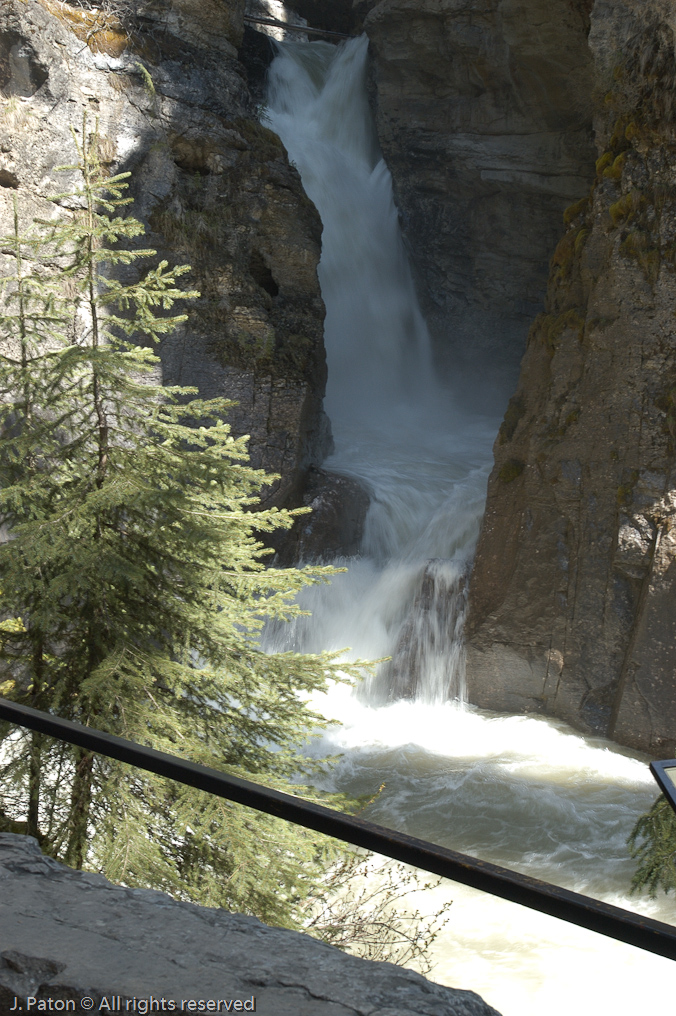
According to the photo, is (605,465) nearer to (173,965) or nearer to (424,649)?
(424,649)

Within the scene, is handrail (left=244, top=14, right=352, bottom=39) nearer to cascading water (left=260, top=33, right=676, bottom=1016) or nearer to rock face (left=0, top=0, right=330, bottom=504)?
cascading water (left=260, top=33, right=676, bottom=1016)

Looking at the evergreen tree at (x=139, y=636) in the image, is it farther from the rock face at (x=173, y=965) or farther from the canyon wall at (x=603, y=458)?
the canyon wall at (x=603, y=458)

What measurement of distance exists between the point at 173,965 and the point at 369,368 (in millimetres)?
15349

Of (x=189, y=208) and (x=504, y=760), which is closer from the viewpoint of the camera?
(x=504, y=760)

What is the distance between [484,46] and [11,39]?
7.80m

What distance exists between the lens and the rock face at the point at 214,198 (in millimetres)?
10742

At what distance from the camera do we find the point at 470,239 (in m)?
15.4

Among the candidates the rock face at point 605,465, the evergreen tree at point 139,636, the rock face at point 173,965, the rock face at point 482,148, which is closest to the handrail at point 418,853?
the rock face at point 173,965

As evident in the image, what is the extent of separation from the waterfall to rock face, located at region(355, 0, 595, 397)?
724 mm

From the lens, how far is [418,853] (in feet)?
3.84

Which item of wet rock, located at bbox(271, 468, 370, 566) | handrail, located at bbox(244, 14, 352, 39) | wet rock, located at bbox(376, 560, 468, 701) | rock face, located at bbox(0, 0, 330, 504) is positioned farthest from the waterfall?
rock face, located at bbox(0, 0, 330, 504)

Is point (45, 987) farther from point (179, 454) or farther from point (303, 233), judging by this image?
point (303, 233)

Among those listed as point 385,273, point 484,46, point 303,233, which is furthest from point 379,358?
point 484,46

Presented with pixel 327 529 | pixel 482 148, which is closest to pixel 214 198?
pixel 327 529
